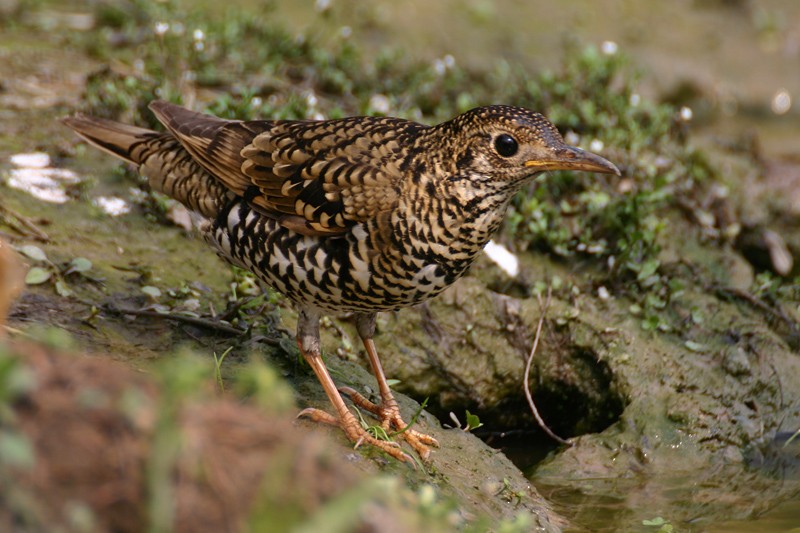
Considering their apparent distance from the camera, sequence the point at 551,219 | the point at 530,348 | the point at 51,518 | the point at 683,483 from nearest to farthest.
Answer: the point at 51,518 → the point at 683,483 → the point at 530,348 → the point at 551,219

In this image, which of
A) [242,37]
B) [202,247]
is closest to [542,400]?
[202,247]

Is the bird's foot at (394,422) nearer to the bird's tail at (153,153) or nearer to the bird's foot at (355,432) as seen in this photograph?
the bird's foot at (355,432)

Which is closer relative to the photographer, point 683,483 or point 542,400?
point 683,483

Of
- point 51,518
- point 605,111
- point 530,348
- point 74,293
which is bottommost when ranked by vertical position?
point 74,293

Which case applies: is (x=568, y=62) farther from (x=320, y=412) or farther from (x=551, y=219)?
(x=320, y=412)

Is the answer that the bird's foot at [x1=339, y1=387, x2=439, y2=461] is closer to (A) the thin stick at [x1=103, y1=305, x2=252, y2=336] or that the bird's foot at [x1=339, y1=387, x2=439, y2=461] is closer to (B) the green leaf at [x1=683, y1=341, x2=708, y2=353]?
(A) the thin stick at [x1=103, y1=305, x2=252, y2=336]

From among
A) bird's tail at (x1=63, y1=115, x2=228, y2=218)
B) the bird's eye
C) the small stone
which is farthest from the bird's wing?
the small stone
